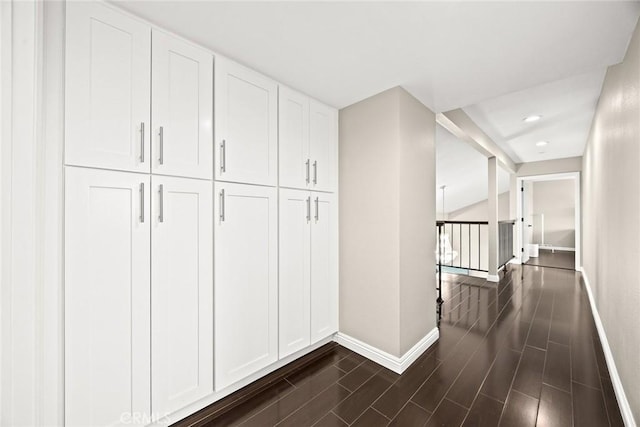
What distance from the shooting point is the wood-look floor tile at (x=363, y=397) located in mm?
1601

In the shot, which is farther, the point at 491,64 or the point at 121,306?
the point at 491,64

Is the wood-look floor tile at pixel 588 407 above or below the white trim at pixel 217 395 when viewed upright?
below

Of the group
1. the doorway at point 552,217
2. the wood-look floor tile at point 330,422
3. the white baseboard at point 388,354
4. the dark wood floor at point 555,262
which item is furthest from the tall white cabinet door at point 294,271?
the doorway at point 552,217

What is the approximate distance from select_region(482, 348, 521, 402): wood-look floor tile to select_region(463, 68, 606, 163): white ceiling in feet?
8.29

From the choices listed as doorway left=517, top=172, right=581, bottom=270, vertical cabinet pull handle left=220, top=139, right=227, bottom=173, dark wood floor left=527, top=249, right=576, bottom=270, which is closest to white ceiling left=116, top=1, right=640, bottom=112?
vertical cabinet pull handle left=220, top=139, right=227, bottom=173

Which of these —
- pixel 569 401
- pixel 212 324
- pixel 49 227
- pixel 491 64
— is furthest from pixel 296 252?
pixel 569 401

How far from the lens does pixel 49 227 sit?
111 centimetres

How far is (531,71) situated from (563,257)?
7559 millimetres

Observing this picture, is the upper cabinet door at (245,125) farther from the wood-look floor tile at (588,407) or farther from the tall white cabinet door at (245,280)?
the wood-look floor tile at (588,407)

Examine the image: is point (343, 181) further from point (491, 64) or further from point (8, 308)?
point (8, 308)

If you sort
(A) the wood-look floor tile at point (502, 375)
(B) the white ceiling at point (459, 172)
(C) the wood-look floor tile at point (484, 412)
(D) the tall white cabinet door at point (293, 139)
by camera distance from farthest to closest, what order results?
(B) the white ceiling at point (459, 172)
(D) the tall white cabinet door at point (293, 139)
(A) the wood-look floor tile at point (502, 375)
(C) the wood-look floor tile at point (484, 412)

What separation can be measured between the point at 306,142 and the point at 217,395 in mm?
1948

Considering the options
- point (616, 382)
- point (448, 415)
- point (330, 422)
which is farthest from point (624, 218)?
point (330, 422)

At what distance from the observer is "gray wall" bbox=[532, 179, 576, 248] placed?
808 cm
